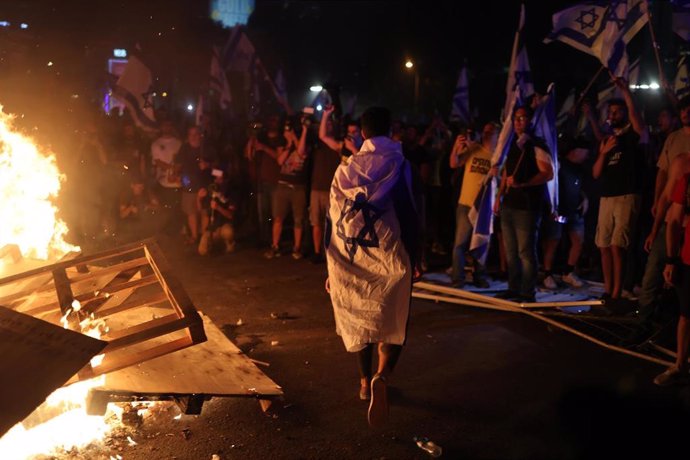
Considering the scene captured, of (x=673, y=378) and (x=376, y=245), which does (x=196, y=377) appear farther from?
(x=673, y=378)

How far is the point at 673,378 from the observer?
550 cm

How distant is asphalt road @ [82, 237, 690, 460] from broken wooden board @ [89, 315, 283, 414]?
0.20 metres

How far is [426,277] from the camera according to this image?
30.8ft

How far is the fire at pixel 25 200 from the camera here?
7566 millimetres

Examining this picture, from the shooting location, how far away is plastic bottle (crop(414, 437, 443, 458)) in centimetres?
429

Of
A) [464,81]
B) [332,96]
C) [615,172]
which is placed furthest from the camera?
[464,81]

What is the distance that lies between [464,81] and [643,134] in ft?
24.2

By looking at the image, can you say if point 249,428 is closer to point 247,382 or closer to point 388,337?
point 247,382

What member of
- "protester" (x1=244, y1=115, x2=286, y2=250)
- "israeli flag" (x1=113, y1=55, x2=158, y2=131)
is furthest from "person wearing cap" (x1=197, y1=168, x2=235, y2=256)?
"israeli flag" (x1=113, y1=55, x2=158, y2=131)

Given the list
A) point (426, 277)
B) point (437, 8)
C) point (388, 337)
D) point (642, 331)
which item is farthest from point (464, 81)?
point (437, 8)

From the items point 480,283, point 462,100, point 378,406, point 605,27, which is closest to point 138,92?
point 462,100

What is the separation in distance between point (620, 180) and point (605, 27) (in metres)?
2.59

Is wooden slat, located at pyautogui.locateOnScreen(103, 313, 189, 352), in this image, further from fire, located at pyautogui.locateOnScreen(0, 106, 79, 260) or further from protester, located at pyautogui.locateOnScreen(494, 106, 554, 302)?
protester, located at pyautogui.locateOnScreen(494, 106, 554, 302)

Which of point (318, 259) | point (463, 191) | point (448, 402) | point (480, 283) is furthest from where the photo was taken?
point (318, 259)
